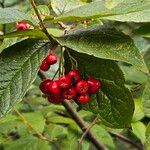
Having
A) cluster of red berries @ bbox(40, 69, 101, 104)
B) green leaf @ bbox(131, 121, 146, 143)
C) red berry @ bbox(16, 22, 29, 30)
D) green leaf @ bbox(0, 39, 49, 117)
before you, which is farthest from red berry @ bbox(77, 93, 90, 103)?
green leaf @ bbox(131, 121, 146, 143)

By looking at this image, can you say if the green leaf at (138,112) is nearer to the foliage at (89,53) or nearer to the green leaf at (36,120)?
the green leaf at (36,120)

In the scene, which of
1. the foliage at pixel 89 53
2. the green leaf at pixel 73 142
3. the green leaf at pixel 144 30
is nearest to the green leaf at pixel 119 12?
the foliage at pixel 89 53

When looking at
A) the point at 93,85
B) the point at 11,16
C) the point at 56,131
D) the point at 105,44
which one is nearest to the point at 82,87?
the point at 93,85

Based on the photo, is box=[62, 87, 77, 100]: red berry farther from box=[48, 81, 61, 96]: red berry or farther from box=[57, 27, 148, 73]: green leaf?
box=[57, 27, 148, 73]: green leaf

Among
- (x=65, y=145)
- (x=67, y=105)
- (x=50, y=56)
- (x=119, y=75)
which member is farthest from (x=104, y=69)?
(x=65, y=145)

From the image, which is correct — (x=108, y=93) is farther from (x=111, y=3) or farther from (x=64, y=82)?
(x=111, y=3)
